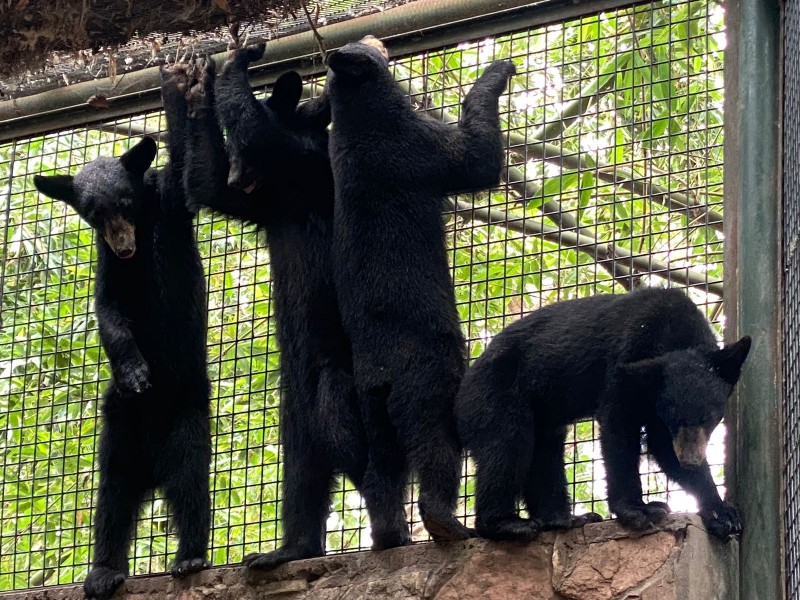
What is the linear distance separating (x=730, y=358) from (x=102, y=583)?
3627 mm

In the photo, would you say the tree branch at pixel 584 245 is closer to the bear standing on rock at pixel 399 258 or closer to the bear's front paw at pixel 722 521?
the bear standing on rock at pixel 399 258

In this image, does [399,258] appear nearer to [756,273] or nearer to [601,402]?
[601,402]

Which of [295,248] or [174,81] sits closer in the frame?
[295,248]

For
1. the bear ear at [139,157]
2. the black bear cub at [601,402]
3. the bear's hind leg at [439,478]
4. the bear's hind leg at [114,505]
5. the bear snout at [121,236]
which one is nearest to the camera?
the black bear cub at [601,402]

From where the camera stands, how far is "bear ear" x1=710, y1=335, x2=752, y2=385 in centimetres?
552

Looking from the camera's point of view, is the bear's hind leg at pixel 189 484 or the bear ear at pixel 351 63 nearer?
the bear ear at pixel 351 63

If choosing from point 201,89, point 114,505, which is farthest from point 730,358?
point 114,505

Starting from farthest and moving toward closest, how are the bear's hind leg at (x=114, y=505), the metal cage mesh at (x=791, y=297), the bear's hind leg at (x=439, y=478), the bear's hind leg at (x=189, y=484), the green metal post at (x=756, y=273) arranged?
the bear's hind leg at (x=114, y=505) < the bear's hind leg at (x=189, y=484) < the bear's hind leg at (x=439, y=478) < the green metal post at (x=756, y=273) < the metal cage mesh at (x=791, y=297)

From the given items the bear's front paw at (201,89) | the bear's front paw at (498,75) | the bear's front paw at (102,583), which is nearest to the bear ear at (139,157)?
the bear's front paw at (201,89)

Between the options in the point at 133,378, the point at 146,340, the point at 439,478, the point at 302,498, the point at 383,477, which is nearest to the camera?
the point at 439,478

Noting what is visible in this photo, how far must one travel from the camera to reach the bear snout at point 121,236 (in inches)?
276

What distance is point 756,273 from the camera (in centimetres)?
607

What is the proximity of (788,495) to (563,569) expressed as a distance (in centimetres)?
106

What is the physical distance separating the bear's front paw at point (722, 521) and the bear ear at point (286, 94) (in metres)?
3.26
